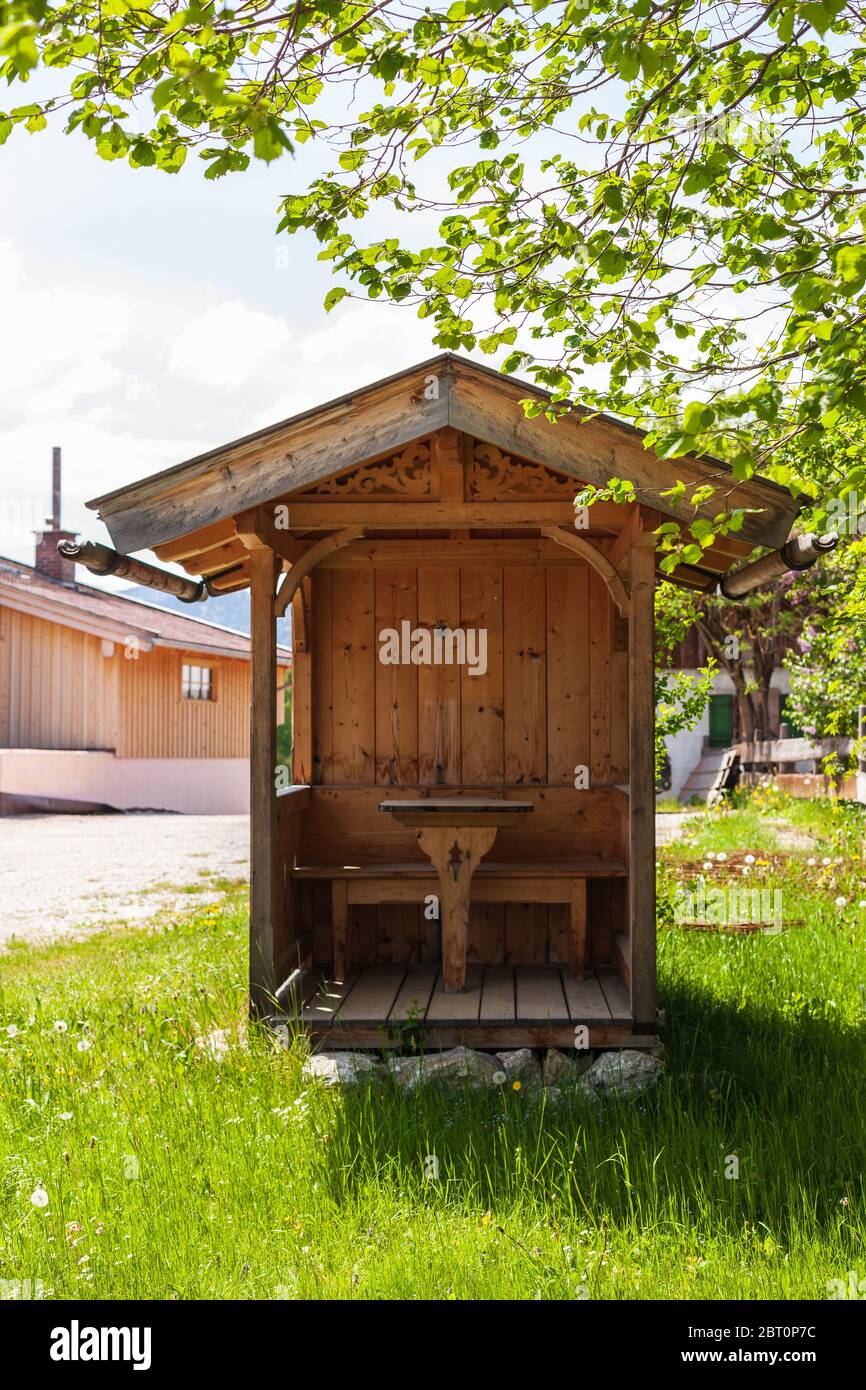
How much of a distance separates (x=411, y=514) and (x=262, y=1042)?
2.77 metres

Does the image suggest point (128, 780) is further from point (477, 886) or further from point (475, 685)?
point (477, 886)

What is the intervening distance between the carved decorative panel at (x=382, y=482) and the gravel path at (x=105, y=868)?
549cm

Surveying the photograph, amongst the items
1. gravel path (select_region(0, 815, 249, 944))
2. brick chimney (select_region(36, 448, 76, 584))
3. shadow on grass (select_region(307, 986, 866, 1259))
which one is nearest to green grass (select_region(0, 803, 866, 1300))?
shadow on grass (select_region(307, 986, 866, 1259))

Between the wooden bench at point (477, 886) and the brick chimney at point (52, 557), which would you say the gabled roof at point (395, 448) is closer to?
the wooden bench at point (477, 886)

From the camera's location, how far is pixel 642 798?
5500 millimetres

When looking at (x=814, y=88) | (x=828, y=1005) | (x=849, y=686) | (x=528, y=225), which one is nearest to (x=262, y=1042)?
(x=828, y=1005)

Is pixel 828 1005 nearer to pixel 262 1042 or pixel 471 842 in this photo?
pixel 471 842

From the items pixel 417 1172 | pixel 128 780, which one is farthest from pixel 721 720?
pixel 417 1172

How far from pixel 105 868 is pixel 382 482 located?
962 centimetres

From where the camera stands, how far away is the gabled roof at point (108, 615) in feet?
71.7

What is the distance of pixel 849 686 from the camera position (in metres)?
10.7

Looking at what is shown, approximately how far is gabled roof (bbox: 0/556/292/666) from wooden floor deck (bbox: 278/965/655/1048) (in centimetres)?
1320
